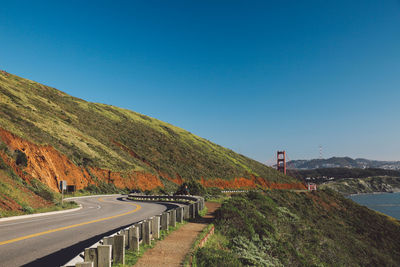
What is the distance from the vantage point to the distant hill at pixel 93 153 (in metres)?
29.4

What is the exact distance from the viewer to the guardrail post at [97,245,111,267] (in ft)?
17.7

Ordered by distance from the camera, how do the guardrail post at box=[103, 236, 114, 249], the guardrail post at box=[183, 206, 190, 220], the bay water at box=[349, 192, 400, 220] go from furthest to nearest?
the bay water at box=[349, 192, 400, 220], the guardrail post at box=[183, 206, 190, 220], the guardrail post at box=[103, 236, 114, 249]

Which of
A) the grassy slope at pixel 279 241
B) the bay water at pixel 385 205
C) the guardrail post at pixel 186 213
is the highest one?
the guardrail post at pixel 186 213

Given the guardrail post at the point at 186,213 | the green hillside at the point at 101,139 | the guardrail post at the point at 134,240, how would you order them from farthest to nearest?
1. the green hillside at the point at 101,139
2. the guardrail post at the point at 186,213
3. the guardrail post at the point at 134,240

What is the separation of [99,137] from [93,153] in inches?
532

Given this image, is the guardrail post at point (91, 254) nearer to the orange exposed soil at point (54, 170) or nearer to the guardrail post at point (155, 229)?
the guardrail post at point (155, 229)

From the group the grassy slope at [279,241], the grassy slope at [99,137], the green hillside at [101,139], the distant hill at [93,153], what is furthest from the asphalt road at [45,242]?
the grassy slope at [99,137]

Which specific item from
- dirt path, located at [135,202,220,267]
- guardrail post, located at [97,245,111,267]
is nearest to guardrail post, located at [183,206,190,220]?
dirt path, located at [135,202,220,267]

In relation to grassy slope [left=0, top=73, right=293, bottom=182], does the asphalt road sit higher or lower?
lower

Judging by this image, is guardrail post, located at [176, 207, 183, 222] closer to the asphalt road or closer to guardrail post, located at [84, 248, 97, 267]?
the asphalt road

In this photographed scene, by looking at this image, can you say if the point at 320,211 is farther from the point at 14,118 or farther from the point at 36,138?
the point at 14,118

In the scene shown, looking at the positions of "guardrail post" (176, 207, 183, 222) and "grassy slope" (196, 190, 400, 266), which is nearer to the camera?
"grassy slope" (196, 190, 400, 266)

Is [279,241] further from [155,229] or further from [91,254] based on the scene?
[91,254]

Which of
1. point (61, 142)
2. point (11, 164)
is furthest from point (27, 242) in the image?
point (61, 142)
